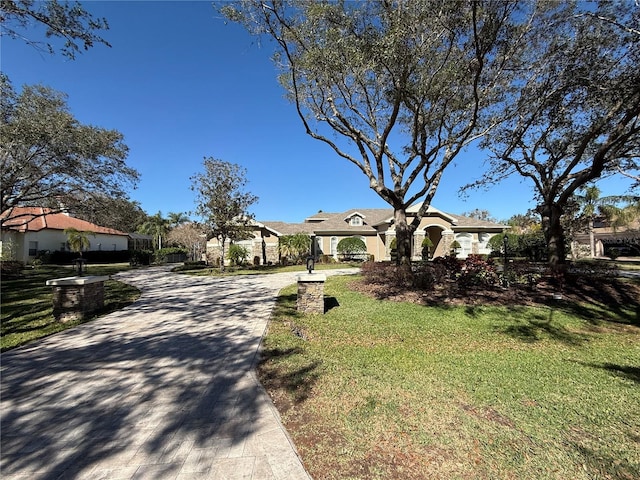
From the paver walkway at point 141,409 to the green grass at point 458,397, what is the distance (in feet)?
1.40

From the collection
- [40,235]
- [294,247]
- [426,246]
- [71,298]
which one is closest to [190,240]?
[40,235]

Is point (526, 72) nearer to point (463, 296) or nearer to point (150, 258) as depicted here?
point (463, 296)

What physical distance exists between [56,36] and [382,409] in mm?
9506

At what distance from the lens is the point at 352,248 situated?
80.1 feet

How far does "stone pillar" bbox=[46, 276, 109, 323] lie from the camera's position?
705cm

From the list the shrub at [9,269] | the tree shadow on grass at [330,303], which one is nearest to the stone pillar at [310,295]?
the tree shadow on grass at [330,303]

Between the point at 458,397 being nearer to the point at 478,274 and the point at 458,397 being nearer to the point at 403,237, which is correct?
the point at 478,274

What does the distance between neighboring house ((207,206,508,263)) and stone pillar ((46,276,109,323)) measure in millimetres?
17160

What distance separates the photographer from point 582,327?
689cm

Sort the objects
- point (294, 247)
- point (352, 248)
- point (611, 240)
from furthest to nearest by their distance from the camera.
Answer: point (611, 240)
point (352, 248)
point (294, 247)

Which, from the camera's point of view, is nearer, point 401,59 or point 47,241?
point 401,59

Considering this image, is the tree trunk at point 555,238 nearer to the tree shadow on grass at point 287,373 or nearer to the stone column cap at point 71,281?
the tree shadow on grass at point 287,373

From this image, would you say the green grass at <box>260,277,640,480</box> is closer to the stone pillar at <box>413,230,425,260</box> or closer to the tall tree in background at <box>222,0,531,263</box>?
the tall tree in background at <box>222,0,531,263</box>

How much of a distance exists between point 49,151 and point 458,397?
57.2 feet
